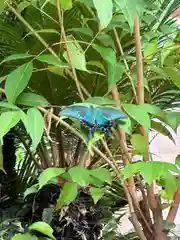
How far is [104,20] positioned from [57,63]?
→ 0.80ft

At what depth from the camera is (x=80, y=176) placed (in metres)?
0.67

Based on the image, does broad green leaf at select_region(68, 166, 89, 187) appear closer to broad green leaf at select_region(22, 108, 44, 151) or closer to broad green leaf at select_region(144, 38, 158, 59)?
broad green leaf at select_region(22, 108, 44, 151)

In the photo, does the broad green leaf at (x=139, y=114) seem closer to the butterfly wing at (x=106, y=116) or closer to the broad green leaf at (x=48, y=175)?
the butterfly wing at (x=106, y=116)

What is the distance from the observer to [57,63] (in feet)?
2.34

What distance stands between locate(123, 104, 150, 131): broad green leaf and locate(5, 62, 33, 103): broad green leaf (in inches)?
6.6

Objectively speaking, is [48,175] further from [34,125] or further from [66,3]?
[66,3]

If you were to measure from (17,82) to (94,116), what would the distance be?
17cm

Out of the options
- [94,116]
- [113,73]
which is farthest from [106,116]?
[113,73]

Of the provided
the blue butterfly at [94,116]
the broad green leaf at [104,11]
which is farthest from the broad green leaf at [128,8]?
the blue butterfly at [94,116]

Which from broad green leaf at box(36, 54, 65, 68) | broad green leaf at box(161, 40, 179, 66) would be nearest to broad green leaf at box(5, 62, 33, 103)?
broad green leaf at box(36, 54, 65, 68)

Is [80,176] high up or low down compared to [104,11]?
down

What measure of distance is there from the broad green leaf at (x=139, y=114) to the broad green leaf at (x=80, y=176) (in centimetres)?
12

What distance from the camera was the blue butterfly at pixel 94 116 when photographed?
0.58 metres

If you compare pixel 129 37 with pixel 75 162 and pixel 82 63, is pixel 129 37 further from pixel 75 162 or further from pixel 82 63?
pixel 75 162
